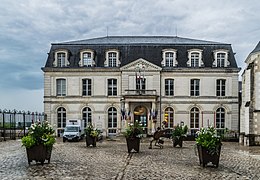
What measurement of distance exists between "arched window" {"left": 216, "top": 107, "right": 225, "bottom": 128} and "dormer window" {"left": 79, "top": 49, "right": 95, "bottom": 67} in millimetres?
14110

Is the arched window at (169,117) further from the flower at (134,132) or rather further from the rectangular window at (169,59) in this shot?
the flower at (134,132)

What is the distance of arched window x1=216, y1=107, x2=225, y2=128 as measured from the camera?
119 feet

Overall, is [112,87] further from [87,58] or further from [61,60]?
[61,60]

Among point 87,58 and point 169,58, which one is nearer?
point 169,58

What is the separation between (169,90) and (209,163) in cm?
2391

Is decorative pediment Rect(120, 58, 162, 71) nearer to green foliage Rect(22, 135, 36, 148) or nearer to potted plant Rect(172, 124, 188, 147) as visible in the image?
potted plant Rect(172, 124, 188, 147)

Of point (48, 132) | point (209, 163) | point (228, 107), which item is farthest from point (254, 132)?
point (48, 132)

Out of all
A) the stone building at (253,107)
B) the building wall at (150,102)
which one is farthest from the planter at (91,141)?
the building wall at (150,102)

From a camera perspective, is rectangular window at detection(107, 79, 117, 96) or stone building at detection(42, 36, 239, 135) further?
rectangular window at detection(107, 79, 117, 96)

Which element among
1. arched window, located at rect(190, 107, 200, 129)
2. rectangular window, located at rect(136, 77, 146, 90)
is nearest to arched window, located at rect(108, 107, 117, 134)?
rectangular window, located at rect(136, 77, 146, 90)

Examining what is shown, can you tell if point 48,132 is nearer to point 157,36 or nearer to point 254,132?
point 254,132

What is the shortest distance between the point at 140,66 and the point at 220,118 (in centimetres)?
989

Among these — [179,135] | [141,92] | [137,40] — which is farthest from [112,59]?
[179,135]

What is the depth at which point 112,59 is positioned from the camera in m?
37.3
